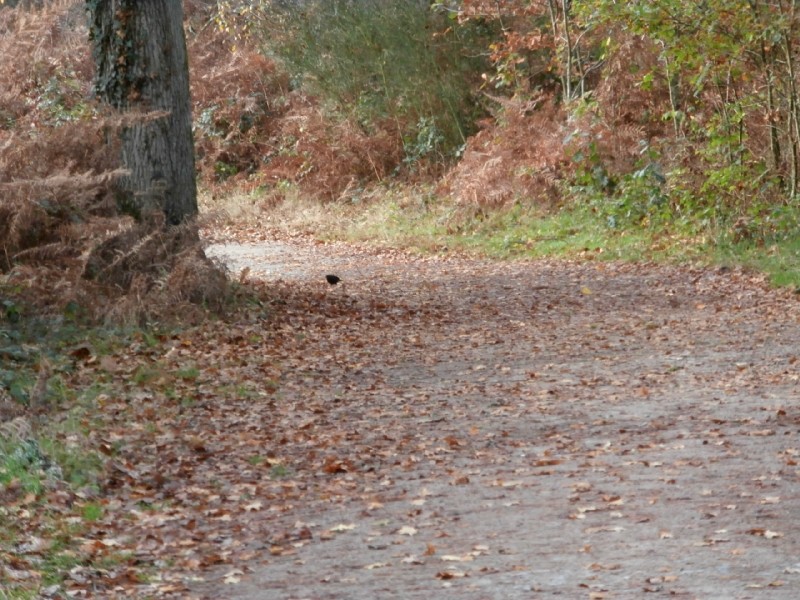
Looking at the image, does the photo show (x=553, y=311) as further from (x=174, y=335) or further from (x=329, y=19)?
(x=329, y=19)

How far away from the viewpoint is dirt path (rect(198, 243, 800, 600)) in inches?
226

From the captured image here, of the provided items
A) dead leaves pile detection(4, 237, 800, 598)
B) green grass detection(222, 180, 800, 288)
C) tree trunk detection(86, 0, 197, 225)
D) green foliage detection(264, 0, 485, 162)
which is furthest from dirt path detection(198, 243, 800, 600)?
green foliage detection(264, 0, 485, 162)

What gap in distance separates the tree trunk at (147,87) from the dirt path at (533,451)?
6.55 ft

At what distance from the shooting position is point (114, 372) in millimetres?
10180

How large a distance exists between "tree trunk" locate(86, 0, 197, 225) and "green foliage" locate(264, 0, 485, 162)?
517 inches

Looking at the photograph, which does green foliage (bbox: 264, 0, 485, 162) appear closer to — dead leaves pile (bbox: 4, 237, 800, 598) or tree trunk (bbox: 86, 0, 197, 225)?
tree trunk (bbox: 86, 0, 197, 225)

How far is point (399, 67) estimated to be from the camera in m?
27.5

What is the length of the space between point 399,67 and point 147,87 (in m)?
15.0

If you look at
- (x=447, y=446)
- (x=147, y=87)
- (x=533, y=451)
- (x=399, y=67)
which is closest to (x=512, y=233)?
(x=399, y=67)

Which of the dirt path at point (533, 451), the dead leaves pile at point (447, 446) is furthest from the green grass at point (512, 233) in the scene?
the dead leaves pile at point (447, 446)

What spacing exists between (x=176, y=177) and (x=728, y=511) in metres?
8.32

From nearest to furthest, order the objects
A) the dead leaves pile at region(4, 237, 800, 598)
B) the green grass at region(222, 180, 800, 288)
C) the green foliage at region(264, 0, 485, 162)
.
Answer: the dead leaves pile at region(4, 237, 800, 598) → the green grass at region(222, 180, 800, 288) → the green foliage at region(264, 0, 485, 162)

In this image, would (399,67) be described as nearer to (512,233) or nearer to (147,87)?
(512,233)

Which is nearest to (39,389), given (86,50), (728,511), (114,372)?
(114,372)
